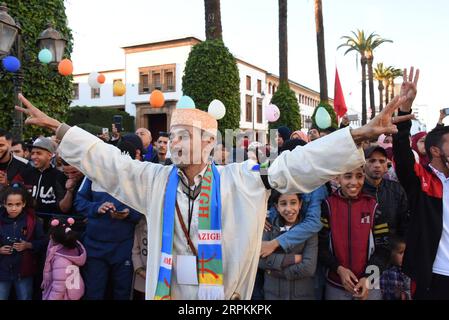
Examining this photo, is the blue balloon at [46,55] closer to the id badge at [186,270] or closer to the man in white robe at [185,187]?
the man in white robe at [185,187]

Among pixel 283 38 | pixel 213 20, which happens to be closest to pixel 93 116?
pixel 283 38

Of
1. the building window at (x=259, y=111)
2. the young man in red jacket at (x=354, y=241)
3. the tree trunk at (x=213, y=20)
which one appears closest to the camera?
the young man in red jacket at (x=354, y=241)

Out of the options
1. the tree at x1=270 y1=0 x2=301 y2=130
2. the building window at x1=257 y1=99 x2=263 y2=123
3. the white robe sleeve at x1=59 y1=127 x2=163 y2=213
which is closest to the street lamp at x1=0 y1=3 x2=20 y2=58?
the white robe sleeve at x1=59 y1=127 x2=163 y2=213

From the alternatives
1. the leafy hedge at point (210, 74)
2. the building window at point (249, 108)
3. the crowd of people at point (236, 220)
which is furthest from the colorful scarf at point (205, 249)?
the building window at point (249, 108)

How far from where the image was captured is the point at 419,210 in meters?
3.04

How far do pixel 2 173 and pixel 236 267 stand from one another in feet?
11.6

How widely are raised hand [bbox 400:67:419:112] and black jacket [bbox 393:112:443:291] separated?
18cm

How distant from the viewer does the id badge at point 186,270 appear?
7.63ft

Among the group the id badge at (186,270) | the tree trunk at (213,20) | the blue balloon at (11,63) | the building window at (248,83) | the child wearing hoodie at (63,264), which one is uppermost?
the building window at (248,83)

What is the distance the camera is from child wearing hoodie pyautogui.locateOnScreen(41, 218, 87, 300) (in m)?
4.04

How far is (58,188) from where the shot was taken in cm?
477

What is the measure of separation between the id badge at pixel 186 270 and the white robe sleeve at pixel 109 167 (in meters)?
0.41

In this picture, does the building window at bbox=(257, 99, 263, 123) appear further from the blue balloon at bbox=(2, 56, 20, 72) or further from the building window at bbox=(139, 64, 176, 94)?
the blue balloon at bbox=(2, 56, 20, 72)

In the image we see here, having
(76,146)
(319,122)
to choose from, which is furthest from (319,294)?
(319,122)
